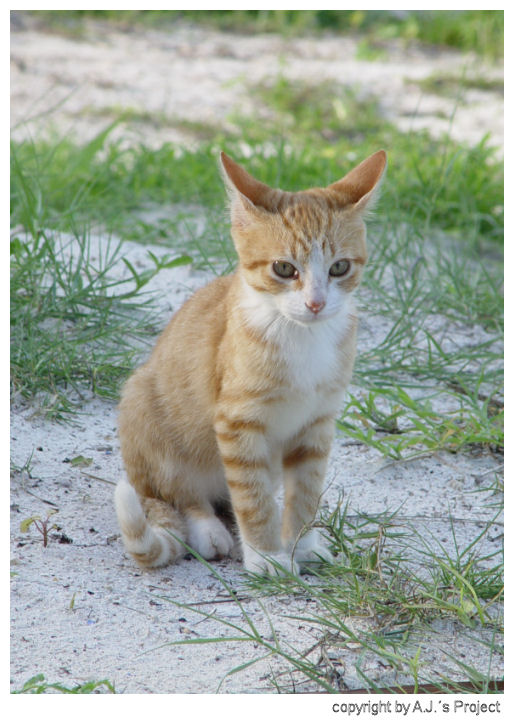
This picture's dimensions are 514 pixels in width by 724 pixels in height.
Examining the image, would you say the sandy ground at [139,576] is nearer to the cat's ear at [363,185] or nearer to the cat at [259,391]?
the cat at [259,391]

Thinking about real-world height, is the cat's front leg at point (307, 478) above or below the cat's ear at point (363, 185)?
below

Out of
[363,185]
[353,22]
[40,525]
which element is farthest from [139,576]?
[353,22]

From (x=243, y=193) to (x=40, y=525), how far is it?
121 cm

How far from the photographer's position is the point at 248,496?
9.15 ft

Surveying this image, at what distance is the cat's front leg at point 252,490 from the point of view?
2.76 meters

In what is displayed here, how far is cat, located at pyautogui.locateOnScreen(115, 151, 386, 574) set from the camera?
2.66 meters

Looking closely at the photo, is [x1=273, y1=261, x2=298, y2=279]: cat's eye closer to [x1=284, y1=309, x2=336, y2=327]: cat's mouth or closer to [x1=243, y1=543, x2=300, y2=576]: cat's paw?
[x1=284, y1=309, x2=336, y2=327]: cat's mouth

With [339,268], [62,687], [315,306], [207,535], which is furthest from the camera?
[207,535]

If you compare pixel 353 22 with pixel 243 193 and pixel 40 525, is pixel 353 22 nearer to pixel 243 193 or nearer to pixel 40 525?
pixel 243 193

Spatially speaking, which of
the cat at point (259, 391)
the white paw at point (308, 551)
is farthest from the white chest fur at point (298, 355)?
the white paw at point (308, 551)

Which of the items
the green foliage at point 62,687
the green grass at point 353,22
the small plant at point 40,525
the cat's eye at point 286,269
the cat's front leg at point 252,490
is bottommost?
the green foliage at point 62,687

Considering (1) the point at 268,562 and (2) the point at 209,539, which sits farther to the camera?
(2) the point at 209,539

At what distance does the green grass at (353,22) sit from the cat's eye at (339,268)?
6.15 meters

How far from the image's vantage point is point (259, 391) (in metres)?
2.72
